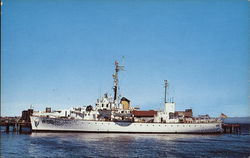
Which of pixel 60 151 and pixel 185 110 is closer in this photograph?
pixel 60 151

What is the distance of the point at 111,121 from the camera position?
5662 centimetres

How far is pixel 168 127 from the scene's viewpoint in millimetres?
60594

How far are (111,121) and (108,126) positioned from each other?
128cm

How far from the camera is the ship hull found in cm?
5338

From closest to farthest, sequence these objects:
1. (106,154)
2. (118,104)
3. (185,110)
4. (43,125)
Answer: (106,154)
(43,125)
(118,104)
(185,110)

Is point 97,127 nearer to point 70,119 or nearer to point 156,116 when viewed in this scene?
point 70,119

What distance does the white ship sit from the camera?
53500 mm

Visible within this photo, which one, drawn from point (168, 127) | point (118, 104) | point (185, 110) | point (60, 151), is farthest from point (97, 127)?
point (185, 110)

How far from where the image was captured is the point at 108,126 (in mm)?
56156

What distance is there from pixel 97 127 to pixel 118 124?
4821 mm

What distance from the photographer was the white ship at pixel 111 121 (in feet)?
176

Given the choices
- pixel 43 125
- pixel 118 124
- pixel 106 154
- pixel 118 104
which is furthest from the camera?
pixel 118 104

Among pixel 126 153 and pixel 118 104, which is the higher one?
pixel 118 104

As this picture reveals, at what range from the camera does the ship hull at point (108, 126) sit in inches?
2101
